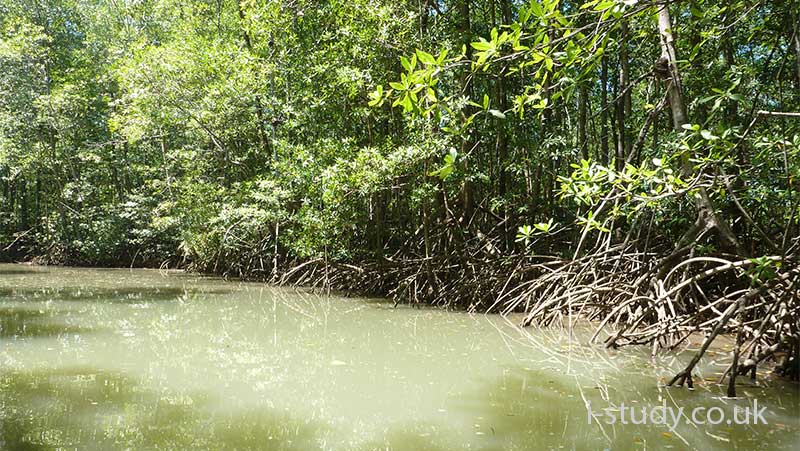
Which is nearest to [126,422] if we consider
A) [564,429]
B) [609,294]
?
[564,429]

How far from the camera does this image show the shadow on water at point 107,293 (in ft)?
28.0

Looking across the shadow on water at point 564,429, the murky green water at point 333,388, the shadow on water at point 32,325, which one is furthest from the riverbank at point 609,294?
the shadow on water at point 32,325

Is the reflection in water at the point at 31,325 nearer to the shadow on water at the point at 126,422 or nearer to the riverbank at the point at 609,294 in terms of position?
the shadow on water at the point at 126,422

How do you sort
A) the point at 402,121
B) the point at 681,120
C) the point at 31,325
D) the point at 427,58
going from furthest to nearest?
1. the point at 402,121
2. the point at 31,325
3. the point at 681,120
4. the point at 427,58

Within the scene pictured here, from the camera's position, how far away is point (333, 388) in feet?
11.8

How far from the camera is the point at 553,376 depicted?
387 cm

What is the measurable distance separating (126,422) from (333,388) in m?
1.25

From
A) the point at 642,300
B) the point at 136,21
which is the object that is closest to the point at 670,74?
the point at 642,300

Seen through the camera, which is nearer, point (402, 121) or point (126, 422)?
point (126, 422)

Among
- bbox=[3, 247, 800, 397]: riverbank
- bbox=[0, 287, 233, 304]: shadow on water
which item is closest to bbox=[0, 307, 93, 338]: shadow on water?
bbox=[0, 287, 233, 304]: shadow on water

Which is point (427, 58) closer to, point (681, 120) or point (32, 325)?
point (681, 120)

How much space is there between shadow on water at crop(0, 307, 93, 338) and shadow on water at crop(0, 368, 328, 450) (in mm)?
2053

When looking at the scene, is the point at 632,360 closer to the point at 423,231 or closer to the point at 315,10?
the point at 423,231

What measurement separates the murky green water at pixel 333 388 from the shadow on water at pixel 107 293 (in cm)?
204
